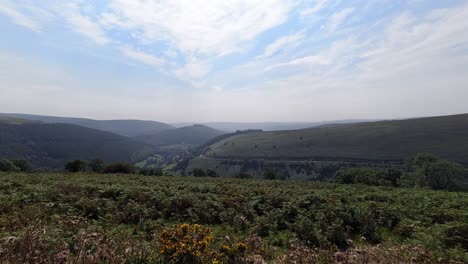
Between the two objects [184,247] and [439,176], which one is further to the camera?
[439,176]

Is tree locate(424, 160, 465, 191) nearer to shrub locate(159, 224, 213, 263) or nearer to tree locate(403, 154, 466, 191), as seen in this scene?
tree locate(403, 154, 466, 191)

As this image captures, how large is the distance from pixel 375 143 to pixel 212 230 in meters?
154

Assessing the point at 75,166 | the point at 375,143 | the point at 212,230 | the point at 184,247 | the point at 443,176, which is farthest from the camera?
the point at 375,143

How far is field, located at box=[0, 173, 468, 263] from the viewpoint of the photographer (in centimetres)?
444

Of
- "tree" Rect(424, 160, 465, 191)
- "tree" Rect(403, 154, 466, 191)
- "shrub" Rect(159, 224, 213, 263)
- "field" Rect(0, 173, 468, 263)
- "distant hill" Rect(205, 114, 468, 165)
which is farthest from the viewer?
"distant hill" Rect(205, 114, 468, 165)

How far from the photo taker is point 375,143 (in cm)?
13838

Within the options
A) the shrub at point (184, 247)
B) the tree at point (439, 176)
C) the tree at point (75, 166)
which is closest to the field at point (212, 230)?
the shrub at point (184, 247)

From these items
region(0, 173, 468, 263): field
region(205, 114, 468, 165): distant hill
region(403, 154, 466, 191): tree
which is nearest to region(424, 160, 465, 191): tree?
region(403, 154, 466, 191): tree

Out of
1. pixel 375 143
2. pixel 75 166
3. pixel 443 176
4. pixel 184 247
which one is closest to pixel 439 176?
pixel 443 176

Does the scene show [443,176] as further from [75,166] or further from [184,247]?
[75,166]

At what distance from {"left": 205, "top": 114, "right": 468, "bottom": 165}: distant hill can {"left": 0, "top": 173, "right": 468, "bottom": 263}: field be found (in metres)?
131

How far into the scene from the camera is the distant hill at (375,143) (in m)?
120

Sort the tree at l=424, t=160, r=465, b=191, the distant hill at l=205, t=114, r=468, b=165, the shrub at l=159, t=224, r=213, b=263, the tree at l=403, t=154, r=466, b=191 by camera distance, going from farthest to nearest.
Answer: the distant hill at l=205, t=114, r=468, b=165 < the tree at l=424, t=160, r=465, b=191 < the tree at l=403, t=154, r=466, b=191 < the shrub at l=159, t=224, r=213, b=263

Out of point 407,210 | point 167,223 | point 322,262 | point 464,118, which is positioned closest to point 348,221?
point 407,210
